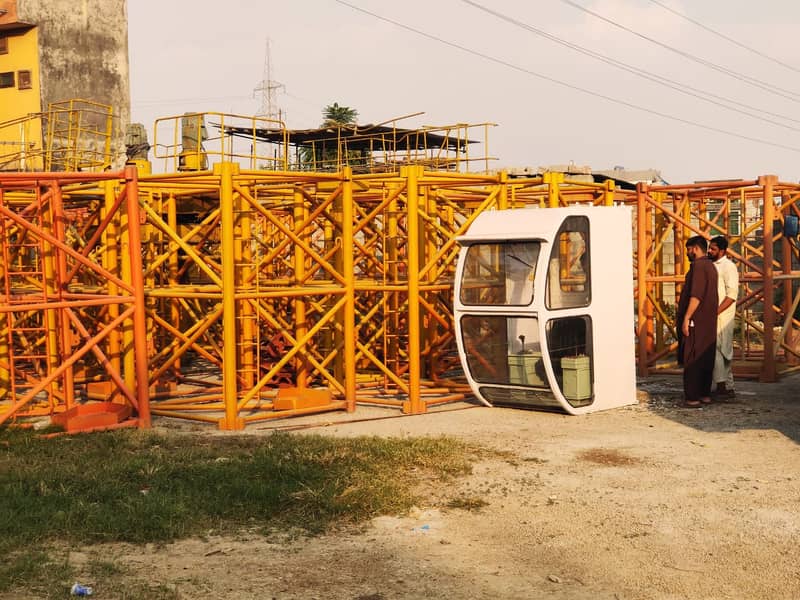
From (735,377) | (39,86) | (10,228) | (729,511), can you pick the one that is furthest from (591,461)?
(39,86)

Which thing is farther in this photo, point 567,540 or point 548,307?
point 548,307

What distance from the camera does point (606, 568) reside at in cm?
767

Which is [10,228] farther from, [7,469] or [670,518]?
[670,518]

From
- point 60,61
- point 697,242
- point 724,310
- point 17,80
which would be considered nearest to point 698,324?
point 724,310

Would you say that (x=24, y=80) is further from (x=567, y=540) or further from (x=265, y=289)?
(x=567, y=540)

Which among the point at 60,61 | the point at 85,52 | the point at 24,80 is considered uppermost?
the point at 85,52

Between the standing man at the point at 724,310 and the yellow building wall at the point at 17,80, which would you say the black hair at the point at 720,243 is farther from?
the yellow building wall at the point at 17,80

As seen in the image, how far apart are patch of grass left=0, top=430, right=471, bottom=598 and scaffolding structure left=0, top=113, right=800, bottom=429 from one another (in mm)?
1758

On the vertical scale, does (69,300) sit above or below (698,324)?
above

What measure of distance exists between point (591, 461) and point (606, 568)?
3.72m

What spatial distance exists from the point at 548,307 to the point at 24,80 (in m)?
27.5

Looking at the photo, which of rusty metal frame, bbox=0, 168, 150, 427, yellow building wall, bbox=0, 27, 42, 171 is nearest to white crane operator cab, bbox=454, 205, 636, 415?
rusty metal frame, bbox=0, 168, 150, 427

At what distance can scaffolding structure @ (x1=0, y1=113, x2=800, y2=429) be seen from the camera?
13.8 metres

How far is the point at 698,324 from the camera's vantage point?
1443 cm
